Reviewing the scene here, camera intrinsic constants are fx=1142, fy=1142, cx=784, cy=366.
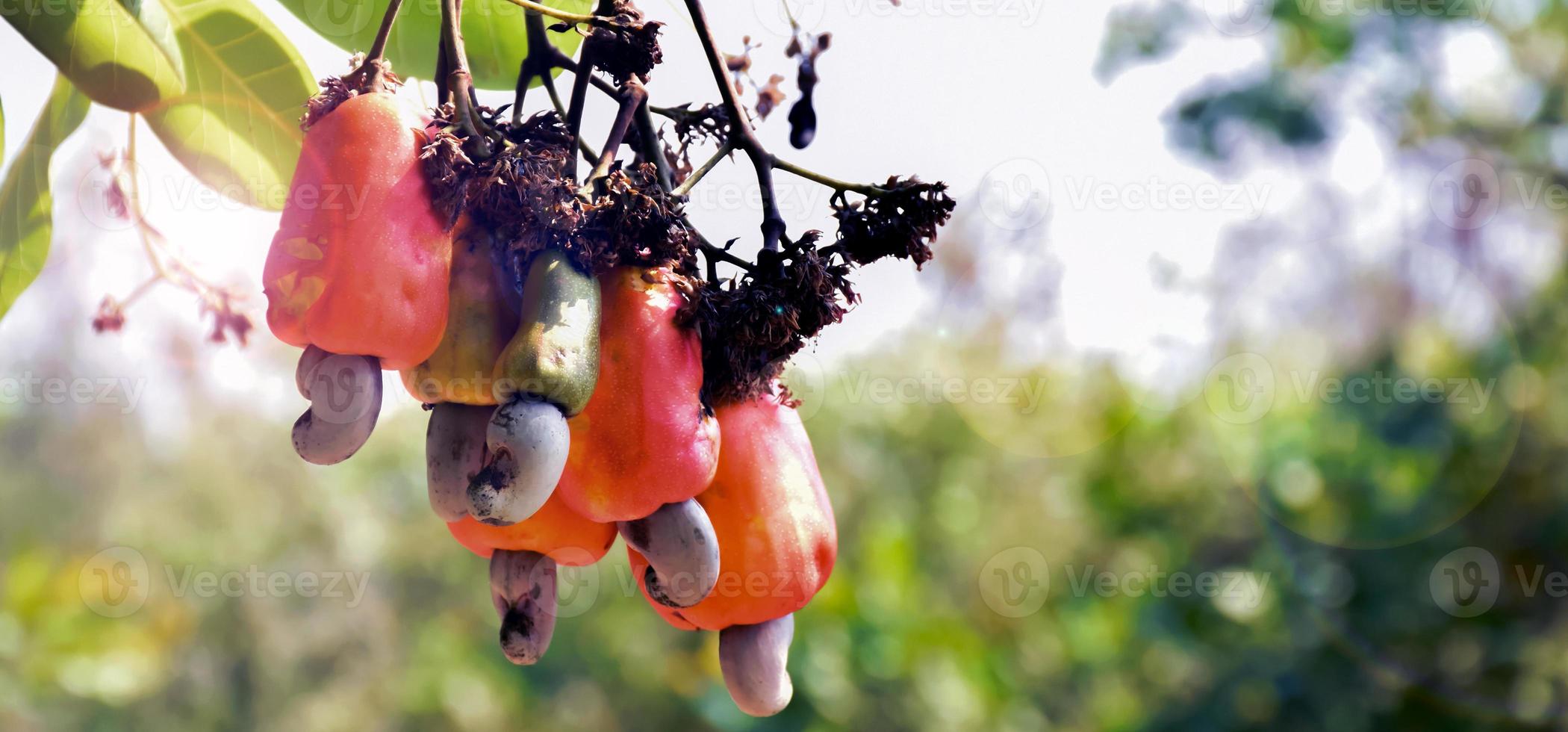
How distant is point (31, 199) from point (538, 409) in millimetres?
517

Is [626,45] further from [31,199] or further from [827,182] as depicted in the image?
Answer: [31,199]

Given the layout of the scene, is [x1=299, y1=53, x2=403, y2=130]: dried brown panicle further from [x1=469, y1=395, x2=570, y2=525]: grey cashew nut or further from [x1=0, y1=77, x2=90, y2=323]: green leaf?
[x1=0, y1=77, x2=90, y2=323]: green leaf

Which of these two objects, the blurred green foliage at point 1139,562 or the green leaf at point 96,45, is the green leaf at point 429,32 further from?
the blurred green foliage at point 1139,562

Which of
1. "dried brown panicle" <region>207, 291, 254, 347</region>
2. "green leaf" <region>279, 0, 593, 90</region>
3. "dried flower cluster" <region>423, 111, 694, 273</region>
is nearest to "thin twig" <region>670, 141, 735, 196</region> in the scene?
"dried flower cluster" <region>423, 111, 694, 273</region>

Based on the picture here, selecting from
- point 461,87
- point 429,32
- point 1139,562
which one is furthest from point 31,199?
point 1139,562

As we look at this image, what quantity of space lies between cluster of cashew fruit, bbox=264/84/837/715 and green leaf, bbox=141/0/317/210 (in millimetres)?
259

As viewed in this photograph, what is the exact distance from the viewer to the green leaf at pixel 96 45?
642 mm

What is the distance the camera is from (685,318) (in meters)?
0.57

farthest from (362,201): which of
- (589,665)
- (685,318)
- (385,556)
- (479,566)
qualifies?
(385,556)

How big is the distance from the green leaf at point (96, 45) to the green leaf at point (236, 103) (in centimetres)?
7

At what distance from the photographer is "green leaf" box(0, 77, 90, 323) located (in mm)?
773

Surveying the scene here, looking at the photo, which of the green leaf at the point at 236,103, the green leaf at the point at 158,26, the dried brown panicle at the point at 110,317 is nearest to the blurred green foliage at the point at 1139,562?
the dried brown panicle at the point at 110,317

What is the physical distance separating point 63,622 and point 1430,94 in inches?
145

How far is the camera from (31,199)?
77 centimetres
